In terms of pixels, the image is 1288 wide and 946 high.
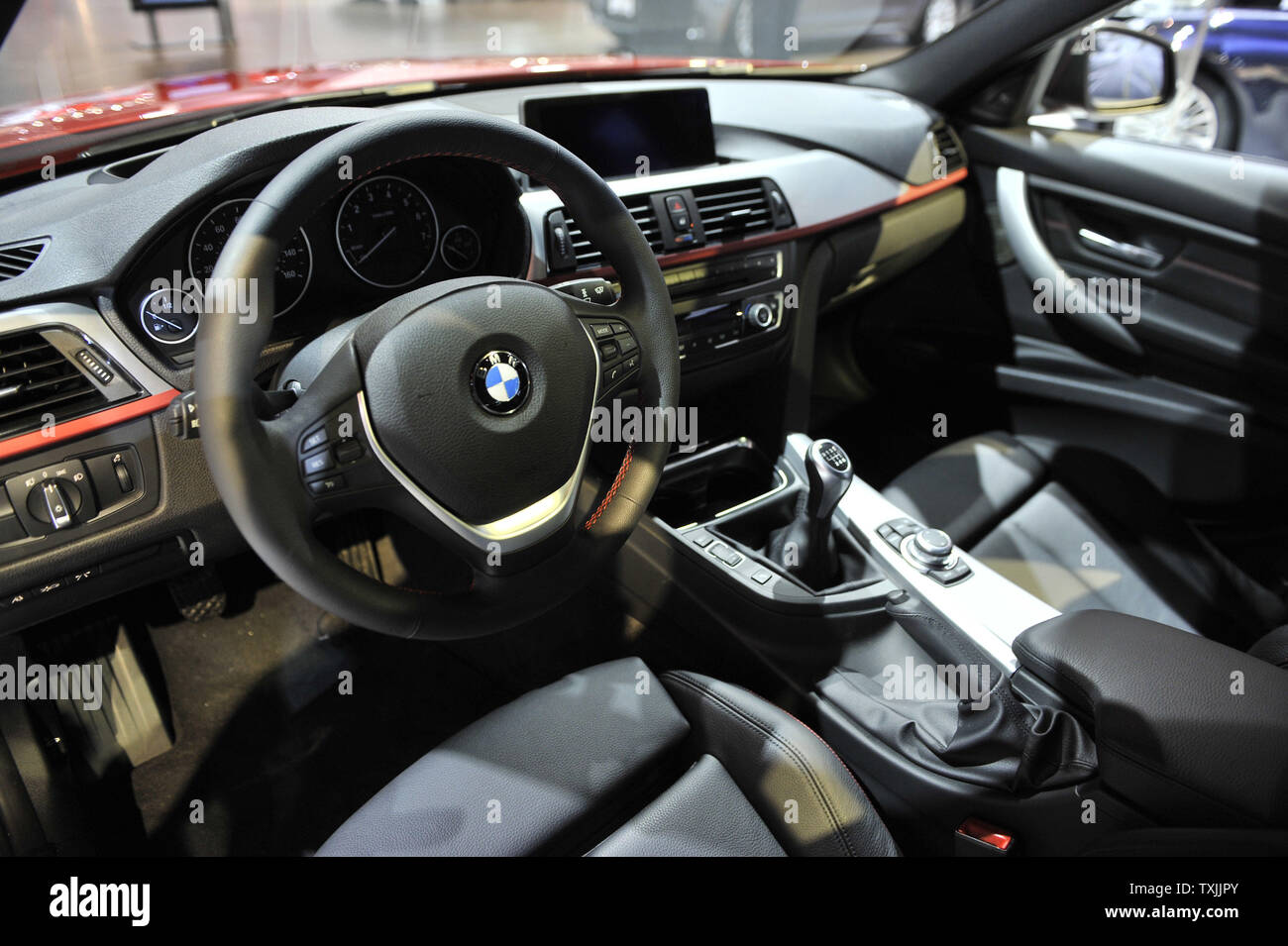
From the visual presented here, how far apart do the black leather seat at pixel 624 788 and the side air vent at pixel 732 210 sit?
97 cm

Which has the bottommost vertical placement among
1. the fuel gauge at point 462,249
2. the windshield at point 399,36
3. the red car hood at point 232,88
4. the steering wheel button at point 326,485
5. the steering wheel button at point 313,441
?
the steering wheel button at point 326,485

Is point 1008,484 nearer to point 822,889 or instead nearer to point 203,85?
point 822,889

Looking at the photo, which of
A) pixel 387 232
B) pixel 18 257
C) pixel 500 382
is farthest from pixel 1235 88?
pixel 18 257

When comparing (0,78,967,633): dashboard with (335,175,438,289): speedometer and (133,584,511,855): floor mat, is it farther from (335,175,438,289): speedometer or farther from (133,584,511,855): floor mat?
(133,584,511,855): floor mat

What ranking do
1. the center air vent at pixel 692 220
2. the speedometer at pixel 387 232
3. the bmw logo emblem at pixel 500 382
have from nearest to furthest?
the bmw logo emblem at pixel 500 382 → the speedometer at pixel 387 232 → the center air vent at pixel 692 220

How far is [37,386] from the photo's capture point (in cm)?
109

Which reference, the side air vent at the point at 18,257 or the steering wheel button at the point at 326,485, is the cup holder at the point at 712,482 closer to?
the steering wheel button at the point at 326,485

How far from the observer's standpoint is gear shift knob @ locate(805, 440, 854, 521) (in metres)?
1.58

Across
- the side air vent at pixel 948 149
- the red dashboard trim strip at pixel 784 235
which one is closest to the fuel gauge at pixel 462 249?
the red dashboard trim strip at pixel 784 235

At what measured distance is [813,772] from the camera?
1.10 metres

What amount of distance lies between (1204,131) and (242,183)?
461 cm

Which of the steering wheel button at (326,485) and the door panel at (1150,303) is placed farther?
the door panel at (1150,303)

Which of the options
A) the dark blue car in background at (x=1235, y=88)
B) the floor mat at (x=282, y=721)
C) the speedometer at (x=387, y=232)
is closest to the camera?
the speedometer at (x=387, y=232)

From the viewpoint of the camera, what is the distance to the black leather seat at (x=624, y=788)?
104 centimetres
